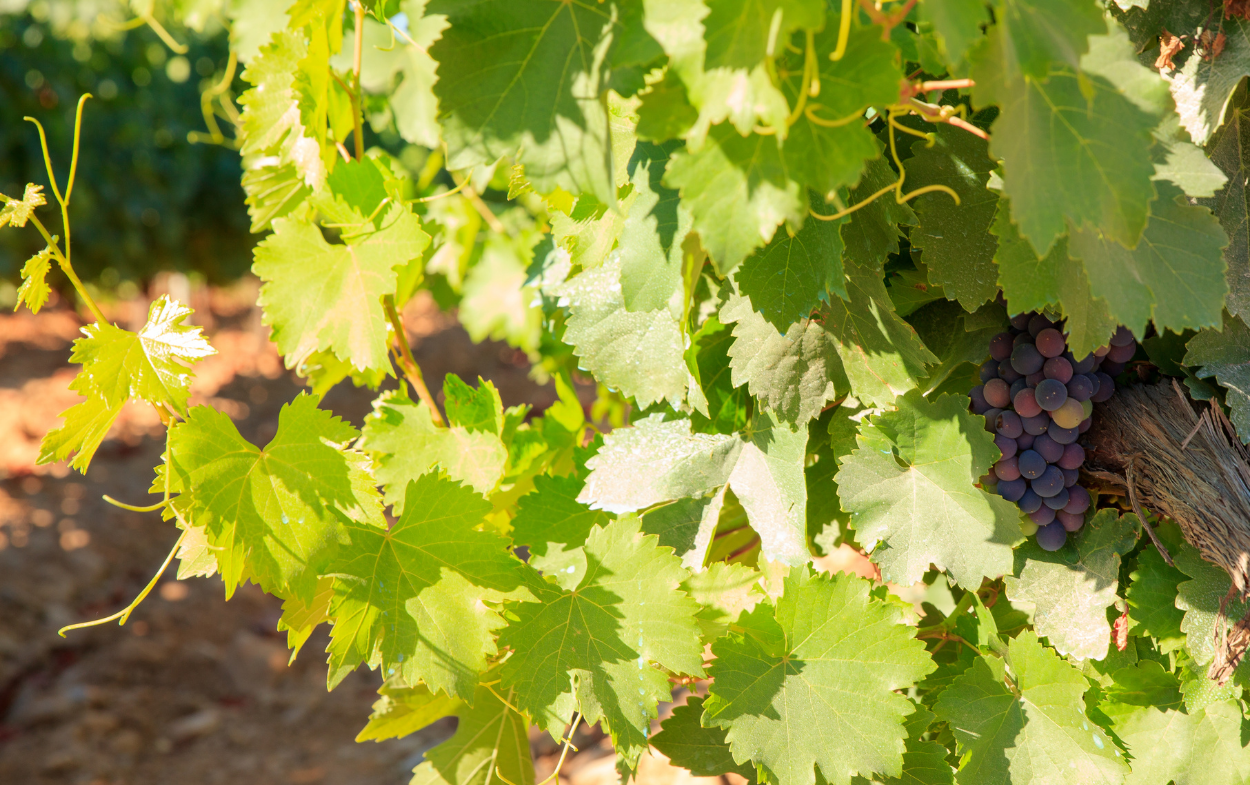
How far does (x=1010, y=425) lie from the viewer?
71cm

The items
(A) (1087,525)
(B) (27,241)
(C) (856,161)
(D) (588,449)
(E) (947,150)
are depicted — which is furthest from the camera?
(B) (27,241)

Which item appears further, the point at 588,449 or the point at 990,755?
the point at 588,449

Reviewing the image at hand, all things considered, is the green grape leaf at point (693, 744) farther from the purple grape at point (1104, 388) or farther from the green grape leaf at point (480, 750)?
the purple grape at point (1104, 388)

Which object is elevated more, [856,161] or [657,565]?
[856,161]

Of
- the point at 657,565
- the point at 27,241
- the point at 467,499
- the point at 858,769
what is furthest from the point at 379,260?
the point at 27,241

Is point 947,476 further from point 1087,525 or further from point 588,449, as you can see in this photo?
point 588,449

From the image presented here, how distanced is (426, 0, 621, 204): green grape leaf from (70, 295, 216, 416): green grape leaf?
0.31 metres

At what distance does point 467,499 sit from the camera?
745 mm

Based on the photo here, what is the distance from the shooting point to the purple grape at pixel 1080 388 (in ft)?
2.29

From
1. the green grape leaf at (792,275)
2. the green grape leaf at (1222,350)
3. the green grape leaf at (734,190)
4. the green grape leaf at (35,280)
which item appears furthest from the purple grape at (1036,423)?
the green grape leaf at (35,280)

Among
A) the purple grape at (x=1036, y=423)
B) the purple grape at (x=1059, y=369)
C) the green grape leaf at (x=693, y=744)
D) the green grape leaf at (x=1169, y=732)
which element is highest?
the purple grape at (x=1059, y=369)

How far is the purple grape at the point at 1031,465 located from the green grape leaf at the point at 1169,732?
23 cm

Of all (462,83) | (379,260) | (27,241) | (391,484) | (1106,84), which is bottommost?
(27,241)

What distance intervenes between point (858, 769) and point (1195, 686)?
0.31 meters
